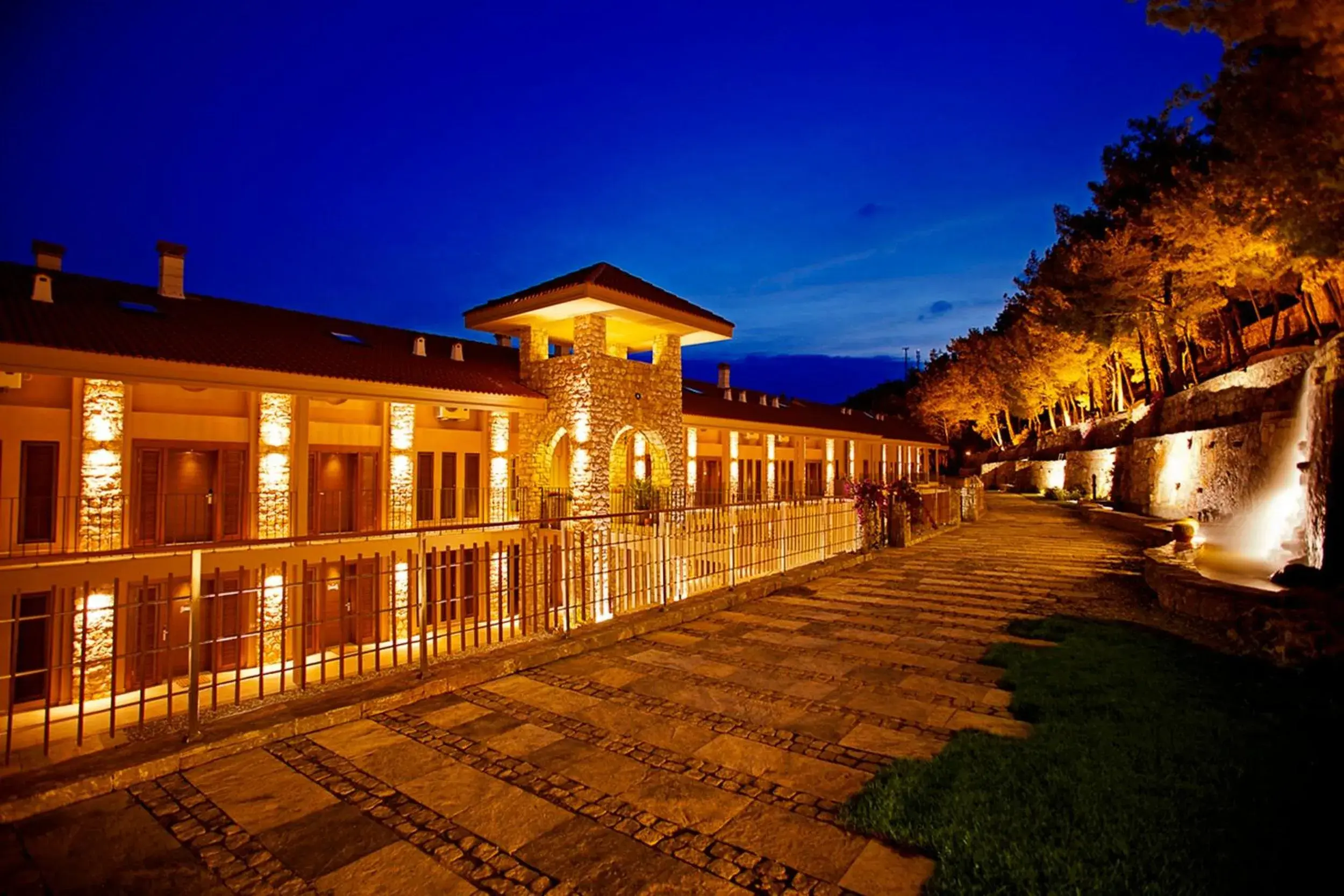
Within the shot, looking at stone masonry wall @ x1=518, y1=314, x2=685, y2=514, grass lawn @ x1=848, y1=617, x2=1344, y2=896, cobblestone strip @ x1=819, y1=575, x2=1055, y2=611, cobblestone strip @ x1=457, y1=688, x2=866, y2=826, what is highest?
stone masonry wall @ x1=518, y1=314, x2=685, y2=514

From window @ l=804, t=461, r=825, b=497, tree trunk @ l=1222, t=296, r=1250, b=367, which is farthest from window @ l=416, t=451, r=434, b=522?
tree trunk @ l=1222, t=296, r=1250, b=367

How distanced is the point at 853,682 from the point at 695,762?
1.94m

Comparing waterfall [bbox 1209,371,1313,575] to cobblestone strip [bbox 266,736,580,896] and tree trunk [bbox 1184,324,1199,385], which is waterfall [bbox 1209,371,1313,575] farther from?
cobblestone strip [bbox 266,736,580,896]

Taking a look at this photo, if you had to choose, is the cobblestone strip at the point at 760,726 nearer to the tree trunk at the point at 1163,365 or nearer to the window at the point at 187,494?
the window at the point at 187,494

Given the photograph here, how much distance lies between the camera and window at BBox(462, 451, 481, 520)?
17.5 meters

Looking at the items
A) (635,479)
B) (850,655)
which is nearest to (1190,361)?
(635,479)

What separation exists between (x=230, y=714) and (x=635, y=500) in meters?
13.7

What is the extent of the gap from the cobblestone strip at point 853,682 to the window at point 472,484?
1270 centimetres

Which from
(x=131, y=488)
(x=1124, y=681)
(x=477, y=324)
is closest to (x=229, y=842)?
(x=1124, y=681)

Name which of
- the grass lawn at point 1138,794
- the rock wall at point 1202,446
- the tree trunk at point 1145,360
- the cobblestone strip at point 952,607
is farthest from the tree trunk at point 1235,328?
the grass lawn at point 1138,794

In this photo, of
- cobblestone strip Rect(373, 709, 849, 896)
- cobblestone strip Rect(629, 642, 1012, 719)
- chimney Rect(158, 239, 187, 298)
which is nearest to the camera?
cobblestone strip Rect(373, 709, 849, 896)

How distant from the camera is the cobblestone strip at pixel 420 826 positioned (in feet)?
8.68

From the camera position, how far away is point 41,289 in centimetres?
1175

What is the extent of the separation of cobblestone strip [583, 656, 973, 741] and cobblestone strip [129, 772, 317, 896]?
2422mm
